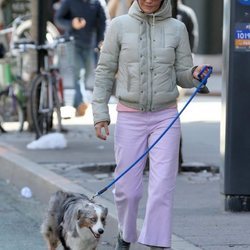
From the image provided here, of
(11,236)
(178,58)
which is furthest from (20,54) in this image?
(178,58)

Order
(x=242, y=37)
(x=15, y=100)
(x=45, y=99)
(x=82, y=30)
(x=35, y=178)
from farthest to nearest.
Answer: (x=82, y=30) → (x=15, y=100) → (x=45, y=99) → (x=35, y=178) → (x=242, y=37)

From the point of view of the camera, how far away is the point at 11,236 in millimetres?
7582

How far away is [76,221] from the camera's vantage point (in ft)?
18.5

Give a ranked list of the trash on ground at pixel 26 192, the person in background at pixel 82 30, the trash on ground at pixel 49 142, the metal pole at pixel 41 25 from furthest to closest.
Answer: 1. the person in background at pixel 82 30
2. the metal pole at pixel 41 25
3. the trash on ground at pixel 49 142
4. the trash on ground at pixel 26 192

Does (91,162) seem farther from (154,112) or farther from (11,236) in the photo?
(154,112)


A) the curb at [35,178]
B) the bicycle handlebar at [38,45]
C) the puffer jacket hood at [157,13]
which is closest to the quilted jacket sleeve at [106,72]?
the puffer jacket hood at [157,13]

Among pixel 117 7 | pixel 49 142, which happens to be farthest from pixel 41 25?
pixel 117 7

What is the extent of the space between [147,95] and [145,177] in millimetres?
3638

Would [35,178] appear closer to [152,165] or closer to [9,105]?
[152,165]

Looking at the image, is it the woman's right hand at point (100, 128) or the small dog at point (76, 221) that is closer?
the small dog at point (76, 221)

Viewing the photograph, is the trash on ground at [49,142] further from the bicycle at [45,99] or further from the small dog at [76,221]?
the small dog at [76,221]

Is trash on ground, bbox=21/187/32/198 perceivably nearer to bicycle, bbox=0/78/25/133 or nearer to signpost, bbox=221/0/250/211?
signpost, bbox=221/0/250/211

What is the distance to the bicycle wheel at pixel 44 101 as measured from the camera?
39.9 ft

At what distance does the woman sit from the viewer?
19.5 ft
